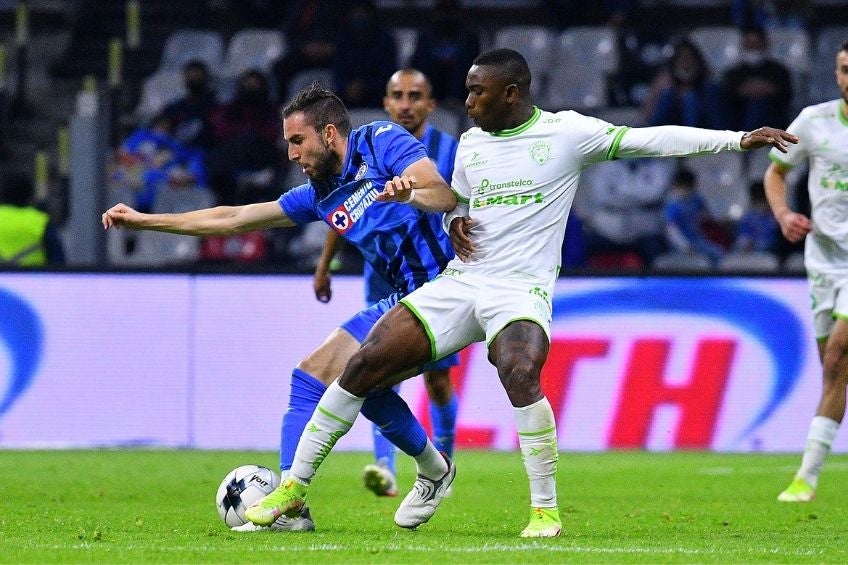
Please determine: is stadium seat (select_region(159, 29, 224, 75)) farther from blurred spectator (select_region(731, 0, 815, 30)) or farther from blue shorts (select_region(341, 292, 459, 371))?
blue shorts (select_region(341, 292, 459, 371))

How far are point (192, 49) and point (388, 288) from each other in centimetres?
1093

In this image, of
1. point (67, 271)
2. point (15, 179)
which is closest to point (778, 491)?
point (67, 271)

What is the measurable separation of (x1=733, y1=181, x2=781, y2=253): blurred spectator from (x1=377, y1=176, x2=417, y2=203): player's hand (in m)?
9.51

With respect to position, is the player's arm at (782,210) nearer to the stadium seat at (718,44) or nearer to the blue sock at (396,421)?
the blue sock at (396,421)

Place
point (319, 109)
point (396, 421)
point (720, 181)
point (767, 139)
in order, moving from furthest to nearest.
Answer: point (720, 181) < point (396, 421) < point (319, 109) < point (767, 139)

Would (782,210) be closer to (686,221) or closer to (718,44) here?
(686,221)

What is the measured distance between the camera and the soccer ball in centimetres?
700

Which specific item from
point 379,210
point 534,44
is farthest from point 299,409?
point 534,44

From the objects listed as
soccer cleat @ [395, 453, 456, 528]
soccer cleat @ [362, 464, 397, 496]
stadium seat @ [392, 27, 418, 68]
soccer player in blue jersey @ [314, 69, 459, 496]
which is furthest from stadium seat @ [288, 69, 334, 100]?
soccer cleat @ [395, 453, 456, 528]

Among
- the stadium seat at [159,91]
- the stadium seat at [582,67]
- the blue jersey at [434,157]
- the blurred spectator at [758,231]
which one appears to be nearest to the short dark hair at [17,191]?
the stadium seat at [159,91]

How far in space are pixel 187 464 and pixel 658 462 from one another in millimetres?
3475

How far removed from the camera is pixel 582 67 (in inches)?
707

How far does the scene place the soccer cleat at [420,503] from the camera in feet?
23.2

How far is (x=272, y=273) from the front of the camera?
13.0 metres
